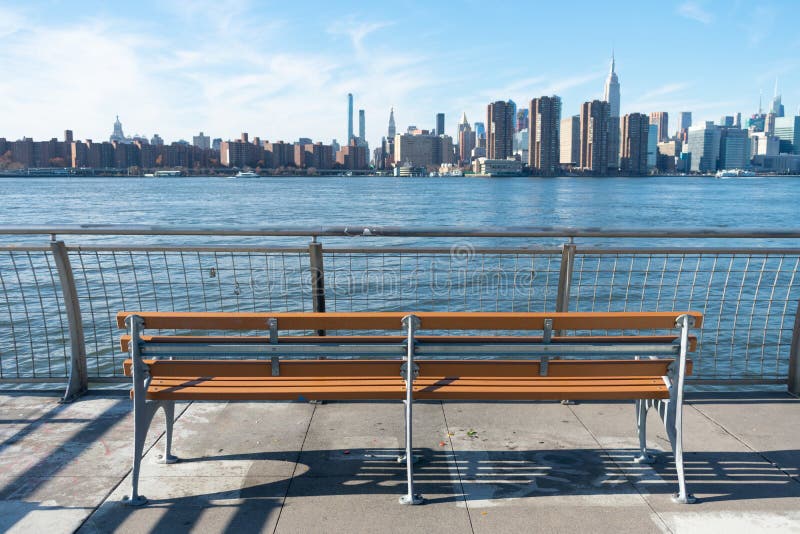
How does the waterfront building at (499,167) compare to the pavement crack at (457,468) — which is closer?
the pavement crack at (457,468)

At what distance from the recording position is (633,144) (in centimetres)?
18362

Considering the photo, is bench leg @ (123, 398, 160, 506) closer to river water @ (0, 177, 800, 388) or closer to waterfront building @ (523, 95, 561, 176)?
river water @ (0, 177, 800, 388)

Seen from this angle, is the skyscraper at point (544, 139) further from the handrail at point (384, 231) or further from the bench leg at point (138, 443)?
the bench leg at point (138, 443)

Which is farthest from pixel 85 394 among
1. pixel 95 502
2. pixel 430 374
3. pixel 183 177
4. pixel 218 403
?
pixel 183 177

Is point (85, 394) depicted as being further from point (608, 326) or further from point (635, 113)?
point (635, 113)

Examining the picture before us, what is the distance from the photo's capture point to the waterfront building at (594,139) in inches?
7042

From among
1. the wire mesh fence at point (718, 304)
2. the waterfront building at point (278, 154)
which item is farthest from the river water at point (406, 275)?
the waterfront building at point (278, 154)

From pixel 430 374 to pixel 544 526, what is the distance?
0.97 meters

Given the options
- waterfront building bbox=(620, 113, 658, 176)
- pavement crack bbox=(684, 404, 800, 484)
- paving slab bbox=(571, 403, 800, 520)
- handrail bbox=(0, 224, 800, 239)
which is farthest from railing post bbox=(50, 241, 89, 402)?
waterfront building bbox=(620, 113, 658, 176)

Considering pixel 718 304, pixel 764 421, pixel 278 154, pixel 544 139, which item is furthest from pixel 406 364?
pixel 544 139

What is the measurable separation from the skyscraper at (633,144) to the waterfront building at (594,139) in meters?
4.65

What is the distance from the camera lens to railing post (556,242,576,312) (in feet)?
17.2

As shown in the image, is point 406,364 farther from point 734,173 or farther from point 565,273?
point 734,173

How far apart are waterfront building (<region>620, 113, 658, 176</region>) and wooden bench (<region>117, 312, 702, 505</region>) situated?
188 meters
